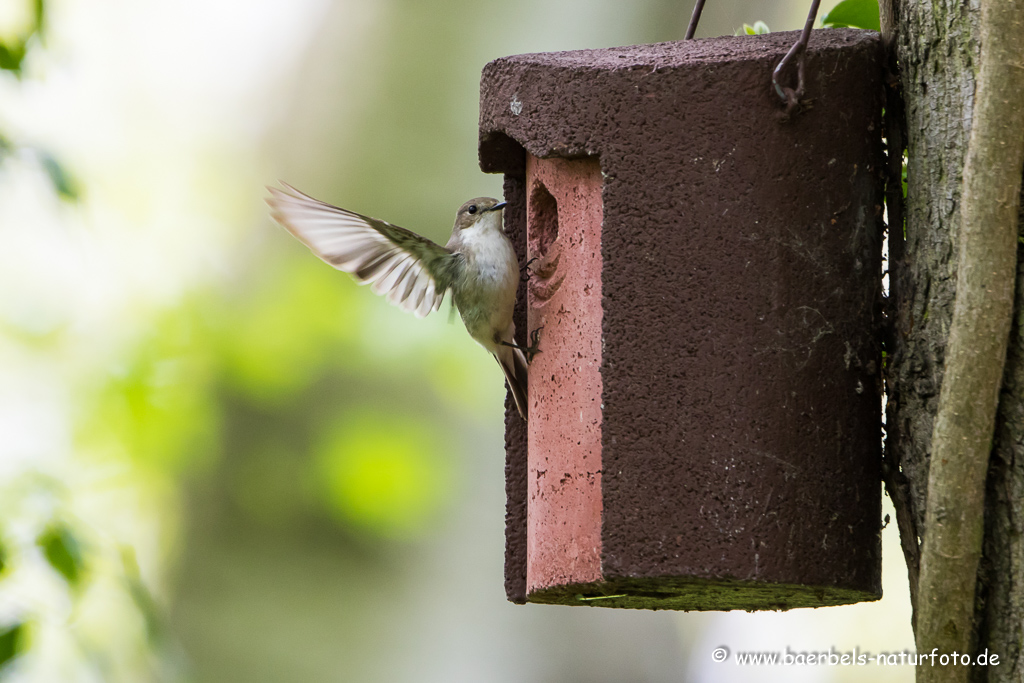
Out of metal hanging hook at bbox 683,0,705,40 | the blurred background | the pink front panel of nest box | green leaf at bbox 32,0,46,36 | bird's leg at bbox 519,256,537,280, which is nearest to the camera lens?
green leaf at bbox 32,0,46,36

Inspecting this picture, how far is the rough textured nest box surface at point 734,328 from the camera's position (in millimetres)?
2568

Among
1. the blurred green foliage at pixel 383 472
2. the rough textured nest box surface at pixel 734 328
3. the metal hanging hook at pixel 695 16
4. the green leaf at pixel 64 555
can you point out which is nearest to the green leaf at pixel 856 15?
the metal hanging hook at pixel 695 16

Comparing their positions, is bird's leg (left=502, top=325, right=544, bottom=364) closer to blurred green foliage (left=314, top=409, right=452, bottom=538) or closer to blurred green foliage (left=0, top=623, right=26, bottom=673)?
blurred green foliage (left=0, top=623, right=26, bottom=673)

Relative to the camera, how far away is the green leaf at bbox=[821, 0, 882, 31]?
125 inches

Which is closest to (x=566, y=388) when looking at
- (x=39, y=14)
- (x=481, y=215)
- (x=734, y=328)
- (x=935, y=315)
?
(x=734, y=328)

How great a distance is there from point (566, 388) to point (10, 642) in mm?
1463

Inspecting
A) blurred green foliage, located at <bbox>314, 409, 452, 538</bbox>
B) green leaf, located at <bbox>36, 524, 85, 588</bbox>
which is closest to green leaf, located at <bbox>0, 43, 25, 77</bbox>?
green leaf, located at <bbox>36, 524, 85, 588</bbox>

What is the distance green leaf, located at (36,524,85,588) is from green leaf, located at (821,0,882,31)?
2.47 metres

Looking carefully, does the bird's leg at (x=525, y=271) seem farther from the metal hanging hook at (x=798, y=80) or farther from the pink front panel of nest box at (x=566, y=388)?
the metal hanging hook at (x=798, y=80)

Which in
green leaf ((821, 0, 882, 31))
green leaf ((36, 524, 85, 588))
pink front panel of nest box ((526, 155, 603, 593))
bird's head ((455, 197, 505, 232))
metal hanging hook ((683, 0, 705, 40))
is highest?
green leaf ((821, 0, 882, 31))

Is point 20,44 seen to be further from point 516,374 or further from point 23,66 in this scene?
point 516,374

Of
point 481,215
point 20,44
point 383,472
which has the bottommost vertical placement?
point 383,472

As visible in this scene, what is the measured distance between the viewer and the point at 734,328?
262 centimetres

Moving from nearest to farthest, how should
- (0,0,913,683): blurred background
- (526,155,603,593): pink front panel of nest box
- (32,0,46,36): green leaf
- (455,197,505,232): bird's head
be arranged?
(32,0,46,36): green leaf < (526,155,603,593): pink front panel of nest box < (455,197,505,232): bird's head < (0,0,913,683): blurred background
